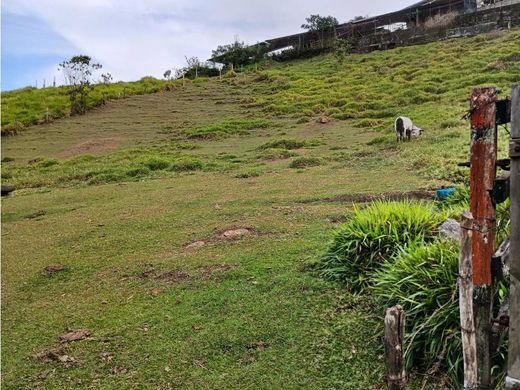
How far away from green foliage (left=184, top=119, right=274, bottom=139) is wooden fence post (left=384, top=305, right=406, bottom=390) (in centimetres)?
1645

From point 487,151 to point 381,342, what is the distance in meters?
1.66

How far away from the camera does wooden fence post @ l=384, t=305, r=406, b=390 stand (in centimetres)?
214

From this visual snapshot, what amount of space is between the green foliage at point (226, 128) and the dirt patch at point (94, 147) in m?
2.94

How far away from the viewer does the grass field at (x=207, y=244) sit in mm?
3533

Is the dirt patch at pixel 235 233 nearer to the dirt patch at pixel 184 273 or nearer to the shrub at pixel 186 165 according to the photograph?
the dirt patch at pixel 184 273

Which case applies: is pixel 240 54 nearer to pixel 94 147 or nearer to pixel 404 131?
pixel 94 147

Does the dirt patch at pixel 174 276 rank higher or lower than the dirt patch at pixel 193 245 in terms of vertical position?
lower

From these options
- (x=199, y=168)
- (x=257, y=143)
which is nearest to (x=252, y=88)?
(x=257, y=143)

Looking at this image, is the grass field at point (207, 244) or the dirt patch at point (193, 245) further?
the dirt patch at point (193, 245)

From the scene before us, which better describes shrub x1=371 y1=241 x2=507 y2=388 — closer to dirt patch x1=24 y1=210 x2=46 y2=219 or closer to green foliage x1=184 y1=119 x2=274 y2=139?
dirt patch x1=24 y1=210 x2=46 y2=219

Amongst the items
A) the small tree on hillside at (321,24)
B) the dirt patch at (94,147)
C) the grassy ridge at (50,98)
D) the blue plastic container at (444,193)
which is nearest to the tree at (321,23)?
the small tree on hillside at (321,24)

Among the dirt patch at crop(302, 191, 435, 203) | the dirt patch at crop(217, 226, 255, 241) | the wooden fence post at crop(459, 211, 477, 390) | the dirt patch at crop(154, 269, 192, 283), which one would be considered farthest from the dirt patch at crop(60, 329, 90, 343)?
the dirt patch at crop(302, 191, 435, 203)

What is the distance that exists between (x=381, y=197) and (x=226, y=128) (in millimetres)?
12714

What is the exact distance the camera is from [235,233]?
6.32 metres
